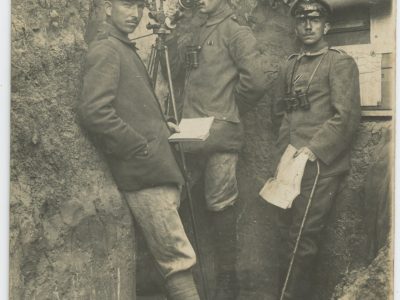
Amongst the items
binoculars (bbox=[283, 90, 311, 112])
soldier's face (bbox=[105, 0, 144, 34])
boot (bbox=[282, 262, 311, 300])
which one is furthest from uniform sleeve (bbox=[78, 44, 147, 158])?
boot (bbox=[282, 262, 311, 300])

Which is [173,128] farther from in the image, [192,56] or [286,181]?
[286,181]

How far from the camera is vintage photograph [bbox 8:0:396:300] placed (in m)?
2.94

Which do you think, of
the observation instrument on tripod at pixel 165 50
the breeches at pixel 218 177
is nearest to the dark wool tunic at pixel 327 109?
the breeches at pixel 218 177

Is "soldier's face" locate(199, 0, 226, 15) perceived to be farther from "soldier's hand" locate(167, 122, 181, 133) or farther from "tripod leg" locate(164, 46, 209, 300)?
"soldier's hand" locate(167, 122, 181, 133)

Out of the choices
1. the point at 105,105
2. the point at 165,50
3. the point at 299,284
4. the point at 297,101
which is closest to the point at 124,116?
the point at 105,105

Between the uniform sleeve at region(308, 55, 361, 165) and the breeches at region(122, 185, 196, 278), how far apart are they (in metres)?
0.80

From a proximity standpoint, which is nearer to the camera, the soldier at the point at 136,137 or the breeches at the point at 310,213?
the soldier at the point at 136,137

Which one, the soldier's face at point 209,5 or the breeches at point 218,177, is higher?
the soldier's face at point 209,5

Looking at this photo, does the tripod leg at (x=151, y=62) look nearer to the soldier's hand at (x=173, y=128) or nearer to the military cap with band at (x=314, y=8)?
the soldier's hand at (x=173, y=128)

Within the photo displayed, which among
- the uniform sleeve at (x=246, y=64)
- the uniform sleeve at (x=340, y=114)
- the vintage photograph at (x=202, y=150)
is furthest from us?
the uniform sleeve at (x=246, y=64)

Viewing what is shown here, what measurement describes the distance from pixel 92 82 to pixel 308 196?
123 cm

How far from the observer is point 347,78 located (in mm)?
3057

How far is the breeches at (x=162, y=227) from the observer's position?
312 centimetres

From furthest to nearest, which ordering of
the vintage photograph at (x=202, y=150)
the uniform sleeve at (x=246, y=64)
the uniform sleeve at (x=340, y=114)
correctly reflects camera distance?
the uniform sleeve at (x=246, y=64)
the uniform sleeve at (x=340, y=114)
the vintage photograph at (x=202, y=150)
